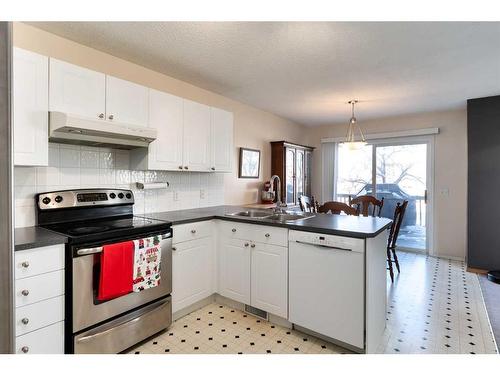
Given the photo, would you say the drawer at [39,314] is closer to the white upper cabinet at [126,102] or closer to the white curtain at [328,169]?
the white upper cabinet at [126,102]

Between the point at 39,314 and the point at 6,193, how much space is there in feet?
4.19

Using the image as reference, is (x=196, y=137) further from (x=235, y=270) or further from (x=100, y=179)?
(x=235, y=270)

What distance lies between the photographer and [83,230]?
6.02 ft

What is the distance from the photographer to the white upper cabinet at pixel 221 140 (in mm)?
3127

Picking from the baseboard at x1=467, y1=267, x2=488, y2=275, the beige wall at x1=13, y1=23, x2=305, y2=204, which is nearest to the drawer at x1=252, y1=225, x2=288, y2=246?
the beige wall at x1=13, y1=23, x2=305, y2=204

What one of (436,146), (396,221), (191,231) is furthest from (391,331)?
(436,146)

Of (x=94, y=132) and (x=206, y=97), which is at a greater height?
(x=206, y=97)

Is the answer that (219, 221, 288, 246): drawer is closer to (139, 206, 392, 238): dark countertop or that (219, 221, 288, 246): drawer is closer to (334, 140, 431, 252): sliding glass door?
(139, 206, 392, 238): dark countertop

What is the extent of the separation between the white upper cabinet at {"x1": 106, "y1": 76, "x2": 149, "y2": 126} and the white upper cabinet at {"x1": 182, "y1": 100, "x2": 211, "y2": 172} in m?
0.47

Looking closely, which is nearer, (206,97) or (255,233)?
(255,233)

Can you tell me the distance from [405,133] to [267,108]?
2393mm

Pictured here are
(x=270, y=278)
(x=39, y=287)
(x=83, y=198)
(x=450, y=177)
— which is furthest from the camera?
(x=450, y=177)

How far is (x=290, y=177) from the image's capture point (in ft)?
15.6

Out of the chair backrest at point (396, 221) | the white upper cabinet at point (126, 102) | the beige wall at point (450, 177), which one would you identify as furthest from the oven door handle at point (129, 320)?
the beige wall at point (450, 177)
